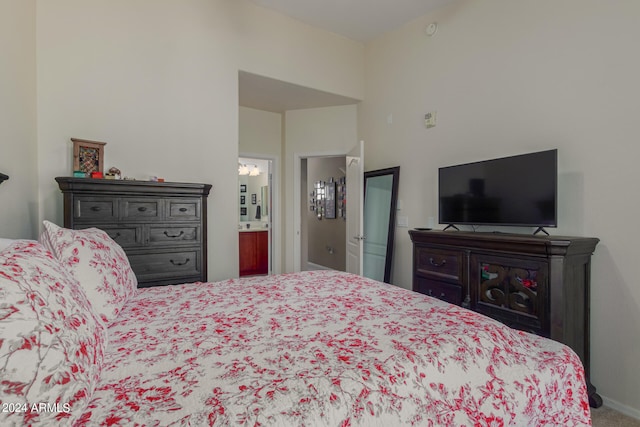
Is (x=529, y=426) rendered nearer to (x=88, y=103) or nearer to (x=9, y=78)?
(x=9, y=78)

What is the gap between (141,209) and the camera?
99.0 inches

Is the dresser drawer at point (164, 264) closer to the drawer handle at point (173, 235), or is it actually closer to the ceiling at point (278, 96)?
the drawer handle at point (173, 235)

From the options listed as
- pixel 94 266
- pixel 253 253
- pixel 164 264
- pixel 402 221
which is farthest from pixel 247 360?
pixel 253 253

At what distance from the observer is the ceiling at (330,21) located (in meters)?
3.50

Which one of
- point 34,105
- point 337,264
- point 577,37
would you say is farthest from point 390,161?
point 34,105

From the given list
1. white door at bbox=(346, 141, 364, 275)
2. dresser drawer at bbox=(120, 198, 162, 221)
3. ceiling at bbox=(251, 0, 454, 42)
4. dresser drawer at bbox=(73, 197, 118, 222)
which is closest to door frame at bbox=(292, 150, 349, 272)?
white door at bbox=(346, 141, 364, 275)

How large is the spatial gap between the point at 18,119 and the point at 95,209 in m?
0.71

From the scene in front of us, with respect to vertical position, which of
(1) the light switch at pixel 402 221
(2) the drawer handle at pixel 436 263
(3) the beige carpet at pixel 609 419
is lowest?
(3) the beige carpet at pixel 609 419

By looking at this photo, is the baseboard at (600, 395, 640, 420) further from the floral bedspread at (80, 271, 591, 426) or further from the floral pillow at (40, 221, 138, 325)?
the floral pillow at (40, 221, 138, 325)

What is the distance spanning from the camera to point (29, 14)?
2400 mm

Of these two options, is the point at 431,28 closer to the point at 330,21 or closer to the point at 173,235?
the point at 330,21

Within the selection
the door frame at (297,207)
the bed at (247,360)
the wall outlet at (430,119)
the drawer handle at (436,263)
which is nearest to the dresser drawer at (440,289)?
the drawer handle at (436,263)

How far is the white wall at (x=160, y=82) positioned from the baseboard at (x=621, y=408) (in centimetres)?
308

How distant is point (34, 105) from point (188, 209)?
131 cm
